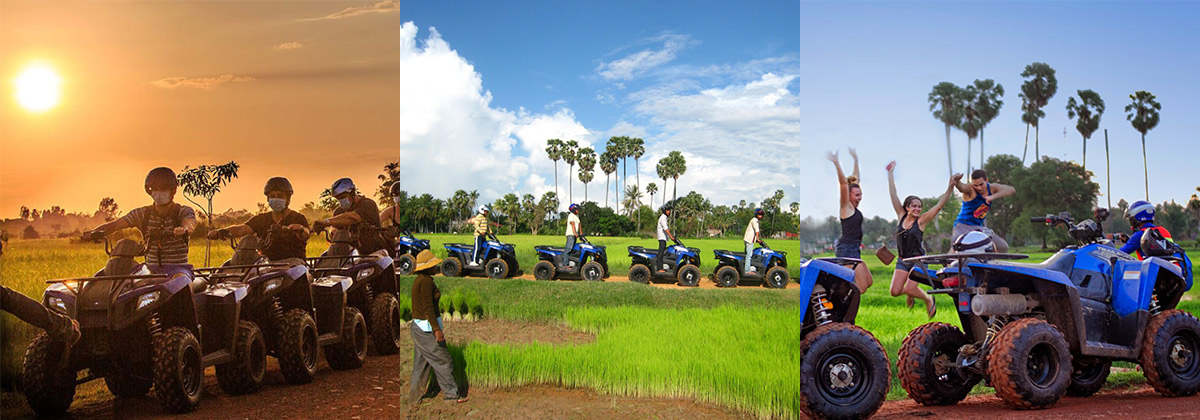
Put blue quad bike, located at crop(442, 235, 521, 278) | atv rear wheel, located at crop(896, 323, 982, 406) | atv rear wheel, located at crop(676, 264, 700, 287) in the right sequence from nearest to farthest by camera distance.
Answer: atv rear wheel, located at crop(896, 323, 982, 406) < atv rear wheel, located at crop(676, 264, 700, 287) < blue quad bike, located at crop(442, 235, 521, 278)

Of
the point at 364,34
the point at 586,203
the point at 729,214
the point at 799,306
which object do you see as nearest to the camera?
the point at 799,306

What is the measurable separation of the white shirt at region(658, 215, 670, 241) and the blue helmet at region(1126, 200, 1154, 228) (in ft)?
13.5

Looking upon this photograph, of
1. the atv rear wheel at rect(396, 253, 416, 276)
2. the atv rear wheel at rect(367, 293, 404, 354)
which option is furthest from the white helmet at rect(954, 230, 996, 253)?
the atv rear wheel at rect(367, 293, 404, 354)

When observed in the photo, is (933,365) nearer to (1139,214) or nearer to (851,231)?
(851,231)

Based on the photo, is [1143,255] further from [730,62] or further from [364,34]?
[364,34]

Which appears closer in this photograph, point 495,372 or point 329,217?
point 495,372

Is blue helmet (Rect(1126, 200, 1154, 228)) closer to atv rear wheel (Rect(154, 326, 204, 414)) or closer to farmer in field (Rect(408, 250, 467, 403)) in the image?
farmer in field (Rect(408, 250, 467, 403))

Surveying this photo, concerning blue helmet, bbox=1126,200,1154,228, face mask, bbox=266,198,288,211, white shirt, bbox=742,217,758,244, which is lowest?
white shirt, bbox=742,217,758,244

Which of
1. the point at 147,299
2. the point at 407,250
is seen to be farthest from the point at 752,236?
the point at 147,299

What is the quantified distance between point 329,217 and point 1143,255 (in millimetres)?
7248

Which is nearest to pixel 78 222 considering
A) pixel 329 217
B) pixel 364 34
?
pixel 329 217

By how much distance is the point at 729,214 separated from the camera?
6688mm

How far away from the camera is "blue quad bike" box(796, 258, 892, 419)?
18.5 ft

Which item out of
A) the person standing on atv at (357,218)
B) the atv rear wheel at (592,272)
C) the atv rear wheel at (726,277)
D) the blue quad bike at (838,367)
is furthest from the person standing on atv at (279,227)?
the blue quad bike at (838,367)
